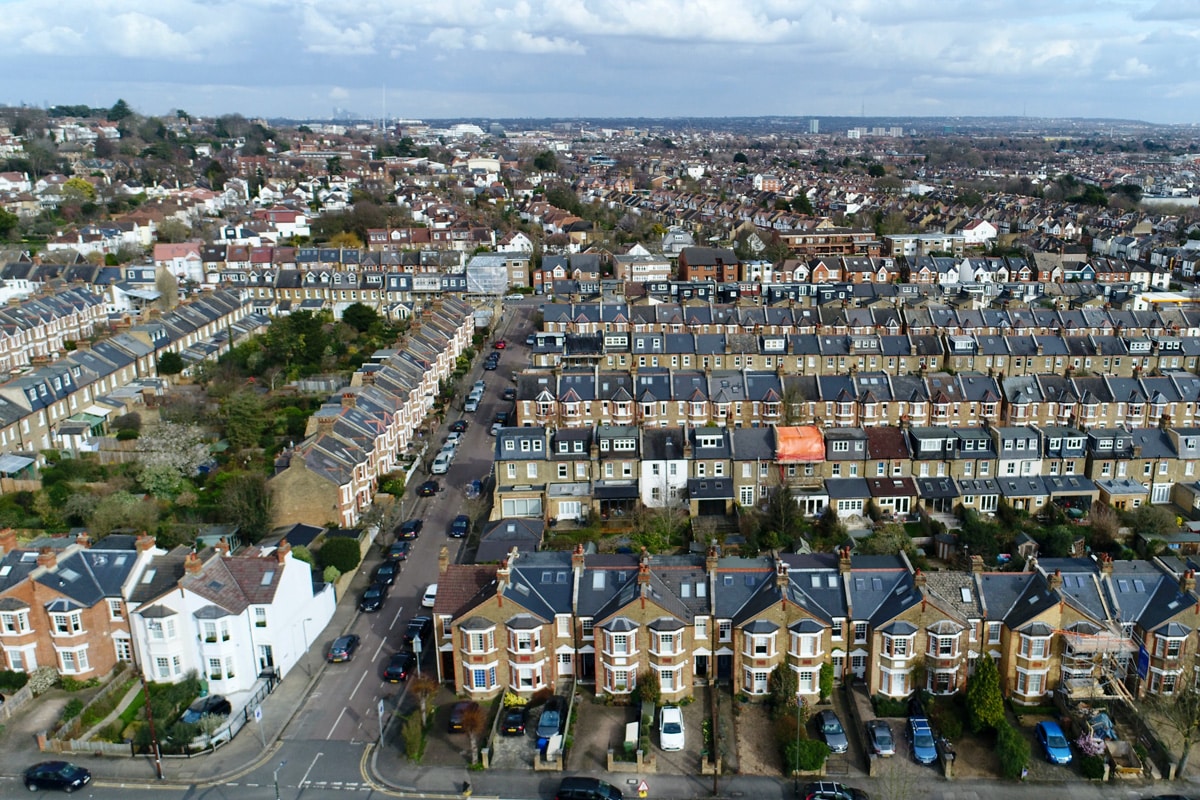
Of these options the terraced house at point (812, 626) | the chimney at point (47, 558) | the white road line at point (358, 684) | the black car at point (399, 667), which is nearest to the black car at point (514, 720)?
the terraced house at point (812, 626)

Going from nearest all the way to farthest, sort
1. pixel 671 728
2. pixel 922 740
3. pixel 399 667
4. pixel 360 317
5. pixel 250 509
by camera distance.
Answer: pixel 922 740 < pixel 671 728 < pixel 399 667 < pixel 250 509 < pixel 360 317

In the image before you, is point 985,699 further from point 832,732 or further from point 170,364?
point 170,364

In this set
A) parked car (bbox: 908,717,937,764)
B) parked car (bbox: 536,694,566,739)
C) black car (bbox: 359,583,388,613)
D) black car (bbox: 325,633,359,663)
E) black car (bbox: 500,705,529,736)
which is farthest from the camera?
black car (bbox: 359,583,388,613)

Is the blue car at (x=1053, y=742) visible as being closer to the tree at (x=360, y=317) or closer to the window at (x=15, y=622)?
the window at (x=15, y=622)

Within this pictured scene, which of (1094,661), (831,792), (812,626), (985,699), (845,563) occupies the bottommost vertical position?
(831,792)

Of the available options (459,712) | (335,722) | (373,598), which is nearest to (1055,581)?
(459,712)

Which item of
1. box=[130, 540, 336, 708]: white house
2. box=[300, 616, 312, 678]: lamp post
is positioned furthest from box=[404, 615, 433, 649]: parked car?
box=[130, 540, 336, 708]: white house

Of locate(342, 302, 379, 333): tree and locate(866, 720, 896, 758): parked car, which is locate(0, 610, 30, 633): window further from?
locate(342, 302, 379, 333): tree
